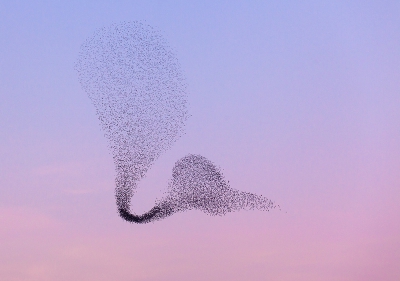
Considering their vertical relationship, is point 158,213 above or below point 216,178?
below

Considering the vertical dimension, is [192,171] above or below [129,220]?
above

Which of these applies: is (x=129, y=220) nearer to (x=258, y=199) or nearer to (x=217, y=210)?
(x=217, y=210)

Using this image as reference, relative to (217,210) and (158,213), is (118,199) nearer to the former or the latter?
(158,213)

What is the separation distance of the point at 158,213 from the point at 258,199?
489 centimetres

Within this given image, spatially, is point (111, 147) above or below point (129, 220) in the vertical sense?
above

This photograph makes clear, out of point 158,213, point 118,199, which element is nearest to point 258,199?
point 158,213

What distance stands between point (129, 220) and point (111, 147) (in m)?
3.60

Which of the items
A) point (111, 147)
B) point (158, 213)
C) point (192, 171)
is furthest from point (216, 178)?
point (111, 147)

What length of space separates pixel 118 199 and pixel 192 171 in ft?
12.9

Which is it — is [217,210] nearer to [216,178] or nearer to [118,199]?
[216,178]

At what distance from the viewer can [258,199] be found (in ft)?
94.8

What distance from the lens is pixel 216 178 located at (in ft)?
98.1

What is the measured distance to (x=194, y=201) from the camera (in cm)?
3005

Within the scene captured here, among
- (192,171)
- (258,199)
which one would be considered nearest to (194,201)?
(192,171)
